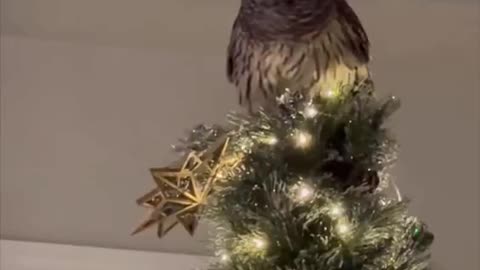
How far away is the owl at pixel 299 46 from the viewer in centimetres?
93

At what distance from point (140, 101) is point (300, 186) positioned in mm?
896

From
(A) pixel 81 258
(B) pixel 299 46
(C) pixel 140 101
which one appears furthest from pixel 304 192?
(C) pixel 140 101

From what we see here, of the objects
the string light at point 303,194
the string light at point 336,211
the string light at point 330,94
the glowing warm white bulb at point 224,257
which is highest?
the string light at point 330,94

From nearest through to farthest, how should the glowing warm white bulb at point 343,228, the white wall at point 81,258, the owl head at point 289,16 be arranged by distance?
the glowing warm white bulb at point 343,228
the owl head at point 289,16
the white wall at point 81,258

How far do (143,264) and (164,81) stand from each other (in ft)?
1.17

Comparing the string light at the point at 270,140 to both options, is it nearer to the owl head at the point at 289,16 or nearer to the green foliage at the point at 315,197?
the green foliage at the point at 315,197

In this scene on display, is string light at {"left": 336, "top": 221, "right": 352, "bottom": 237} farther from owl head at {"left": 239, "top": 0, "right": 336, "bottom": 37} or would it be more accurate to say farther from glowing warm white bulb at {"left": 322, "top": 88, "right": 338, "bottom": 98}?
owl head at {"left": 239, "top": 0, "right": 336, "bottom": 37}

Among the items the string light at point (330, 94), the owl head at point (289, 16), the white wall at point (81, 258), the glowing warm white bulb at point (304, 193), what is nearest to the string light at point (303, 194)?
the glowing warm white bulb at point (304, 193)

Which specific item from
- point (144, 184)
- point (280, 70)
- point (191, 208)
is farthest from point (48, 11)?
point (191, 208)

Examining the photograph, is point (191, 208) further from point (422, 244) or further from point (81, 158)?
point (81, 158)

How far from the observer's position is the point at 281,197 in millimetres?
744

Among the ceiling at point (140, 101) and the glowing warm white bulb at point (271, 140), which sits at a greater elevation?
the ceiling at point (140, 101)

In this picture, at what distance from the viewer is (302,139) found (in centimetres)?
78

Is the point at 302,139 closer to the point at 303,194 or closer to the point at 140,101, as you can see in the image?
the point at 303,194
